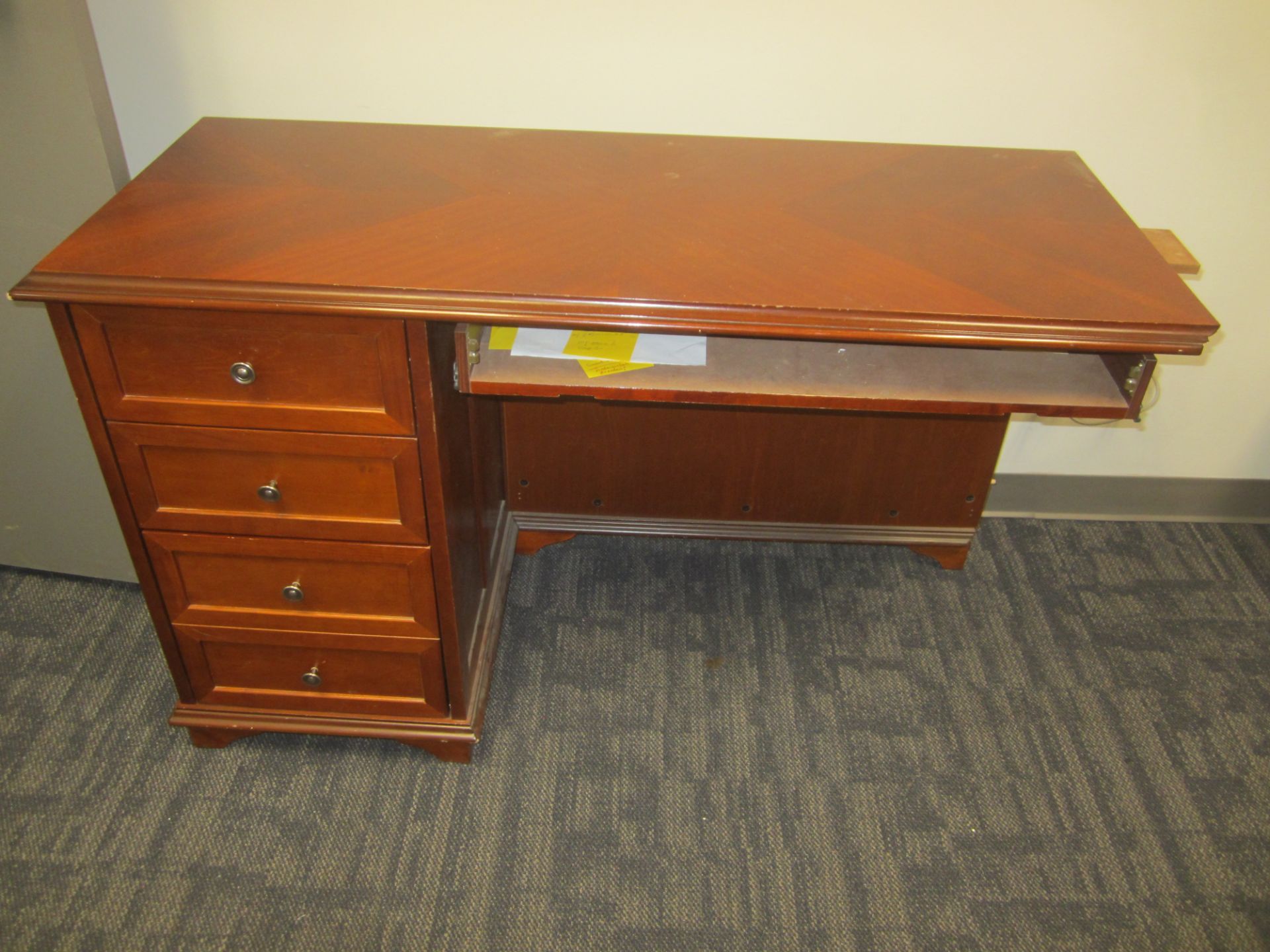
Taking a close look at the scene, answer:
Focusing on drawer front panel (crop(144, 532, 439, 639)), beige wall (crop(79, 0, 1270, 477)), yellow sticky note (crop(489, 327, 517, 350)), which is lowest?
drawer front panel (crop(144, 532, 439, 639))

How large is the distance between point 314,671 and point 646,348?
711mm

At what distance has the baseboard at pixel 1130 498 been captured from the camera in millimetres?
2004

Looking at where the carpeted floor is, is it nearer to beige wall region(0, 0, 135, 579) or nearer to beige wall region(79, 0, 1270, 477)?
beige wall region(0, 0, 135, 579)

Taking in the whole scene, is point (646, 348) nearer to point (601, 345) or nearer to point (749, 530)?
point (601, 345)

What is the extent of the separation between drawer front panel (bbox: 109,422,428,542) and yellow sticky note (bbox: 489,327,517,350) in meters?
0.16

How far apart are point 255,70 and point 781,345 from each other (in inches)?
36.3

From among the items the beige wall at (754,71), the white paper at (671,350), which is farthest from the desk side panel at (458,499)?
the beige wall at (754,71)

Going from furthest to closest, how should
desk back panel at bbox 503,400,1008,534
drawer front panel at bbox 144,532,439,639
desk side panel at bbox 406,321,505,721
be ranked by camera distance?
desk back panel at bbox 503,400,1008,534 < drawer front panel at bbox 144,532,439,639 < desk side panel at bbox 406,321,505,721

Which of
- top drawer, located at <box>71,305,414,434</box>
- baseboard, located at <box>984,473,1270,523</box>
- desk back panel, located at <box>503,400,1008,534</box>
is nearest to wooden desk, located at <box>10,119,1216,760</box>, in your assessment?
top drawer, located at <box>71,305,414,434</box>

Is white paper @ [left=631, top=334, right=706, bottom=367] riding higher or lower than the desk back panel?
higher

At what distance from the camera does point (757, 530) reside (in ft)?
6.26

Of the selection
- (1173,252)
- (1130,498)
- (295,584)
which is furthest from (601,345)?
(1130,498)

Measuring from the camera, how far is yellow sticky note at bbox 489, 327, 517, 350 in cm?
123

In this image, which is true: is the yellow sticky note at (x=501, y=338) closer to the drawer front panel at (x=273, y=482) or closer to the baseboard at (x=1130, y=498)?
the drawer front panel at (x=273, y=482)
